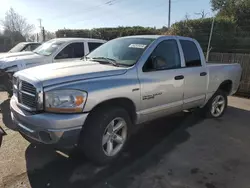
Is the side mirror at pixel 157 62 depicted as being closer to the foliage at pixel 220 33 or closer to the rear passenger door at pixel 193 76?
the rear passenger door at pixel 193 76

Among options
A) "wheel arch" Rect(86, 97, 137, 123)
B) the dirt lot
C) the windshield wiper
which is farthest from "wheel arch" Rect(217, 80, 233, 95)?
the windshield wiper

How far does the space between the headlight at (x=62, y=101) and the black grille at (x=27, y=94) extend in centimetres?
23

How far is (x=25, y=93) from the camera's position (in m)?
3.15

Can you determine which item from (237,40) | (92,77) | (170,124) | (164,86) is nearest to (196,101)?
(170,124)

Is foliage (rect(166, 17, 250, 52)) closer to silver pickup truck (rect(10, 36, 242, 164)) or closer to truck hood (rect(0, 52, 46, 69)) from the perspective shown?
silver pickup truck (rect(10, 36, 242, 164))

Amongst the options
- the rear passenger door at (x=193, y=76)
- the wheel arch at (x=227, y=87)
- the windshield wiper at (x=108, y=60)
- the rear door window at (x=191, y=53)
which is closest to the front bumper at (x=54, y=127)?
the windshield wiper at (x=108, y=60)

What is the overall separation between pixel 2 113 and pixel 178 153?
4193mm

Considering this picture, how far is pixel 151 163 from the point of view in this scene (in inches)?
138

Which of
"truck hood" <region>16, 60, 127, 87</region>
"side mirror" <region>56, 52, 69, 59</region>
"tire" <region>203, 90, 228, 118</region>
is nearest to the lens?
"truck hood" <region>16, 60, 127, 87</region>

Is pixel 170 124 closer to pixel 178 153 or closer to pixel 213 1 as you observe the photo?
pixel 178 153

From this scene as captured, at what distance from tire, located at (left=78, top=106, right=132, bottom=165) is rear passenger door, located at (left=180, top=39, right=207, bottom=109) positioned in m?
1.54

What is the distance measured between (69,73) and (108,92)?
569 millimetres

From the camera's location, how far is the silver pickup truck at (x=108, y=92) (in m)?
2.86

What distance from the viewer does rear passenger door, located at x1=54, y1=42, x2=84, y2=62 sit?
7.53 meters
